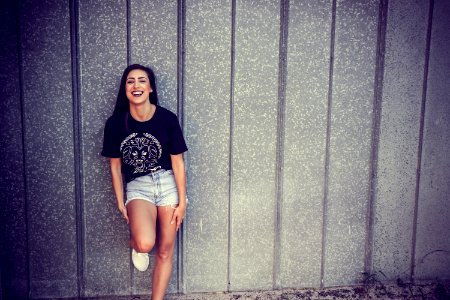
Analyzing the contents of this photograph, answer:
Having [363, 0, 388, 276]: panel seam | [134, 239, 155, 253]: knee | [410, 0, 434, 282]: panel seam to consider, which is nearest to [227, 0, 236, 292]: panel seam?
[134, 239, 155, 253]: knee

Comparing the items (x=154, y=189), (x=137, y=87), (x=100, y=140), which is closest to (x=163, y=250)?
(x=154, y=189)

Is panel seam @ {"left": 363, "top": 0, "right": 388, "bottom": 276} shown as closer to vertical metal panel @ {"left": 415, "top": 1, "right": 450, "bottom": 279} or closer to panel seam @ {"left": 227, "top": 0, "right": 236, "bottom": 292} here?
vertical metal panel @ {"left": 415, "top": 1, "right": 450, "bottom": 279}

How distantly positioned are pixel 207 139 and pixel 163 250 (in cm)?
94

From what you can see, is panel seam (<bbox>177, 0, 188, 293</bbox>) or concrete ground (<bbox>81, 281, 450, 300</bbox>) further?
concrete ground (<bbox>81, 281, 450, 300</bbox>)

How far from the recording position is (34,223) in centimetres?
319

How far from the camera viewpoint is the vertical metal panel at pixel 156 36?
3.06 m

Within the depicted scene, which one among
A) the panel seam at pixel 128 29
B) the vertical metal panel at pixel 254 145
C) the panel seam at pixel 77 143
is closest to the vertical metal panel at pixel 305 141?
the vertical metal panel at pixel 254 145

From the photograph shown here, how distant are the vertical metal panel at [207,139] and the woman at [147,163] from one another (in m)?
0.32

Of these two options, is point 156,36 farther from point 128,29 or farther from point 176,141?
point 176,141

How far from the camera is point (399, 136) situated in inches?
132

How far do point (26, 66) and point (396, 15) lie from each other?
3.00 meters

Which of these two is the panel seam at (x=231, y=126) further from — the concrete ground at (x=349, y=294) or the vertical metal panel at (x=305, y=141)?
the vertical metal panel at (x=305, y=141)

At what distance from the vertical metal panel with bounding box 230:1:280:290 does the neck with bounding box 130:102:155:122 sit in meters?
0.72

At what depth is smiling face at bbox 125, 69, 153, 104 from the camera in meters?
2.82
